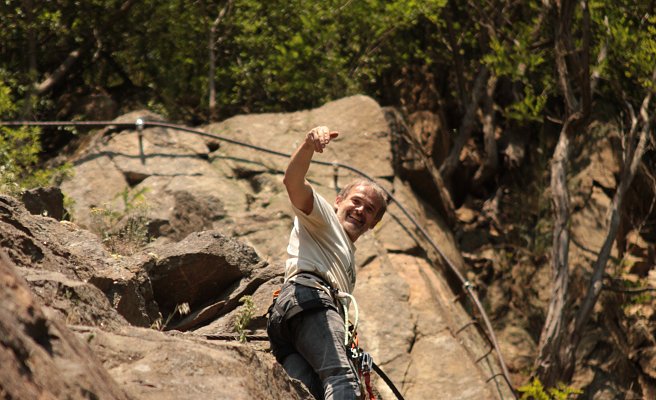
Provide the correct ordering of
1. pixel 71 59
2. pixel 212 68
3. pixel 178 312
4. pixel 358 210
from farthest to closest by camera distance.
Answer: pixel 71 59
pixel 212 68
pixel 178 312
pixel 358 210

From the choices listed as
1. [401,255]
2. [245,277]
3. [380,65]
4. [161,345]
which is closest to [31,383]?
[161,345]

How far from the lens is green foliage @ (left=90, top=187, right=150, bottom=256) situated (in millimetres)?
8172

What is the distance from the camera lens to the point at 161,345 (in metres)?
4.29

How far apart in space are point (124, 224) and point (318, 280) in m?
3.96

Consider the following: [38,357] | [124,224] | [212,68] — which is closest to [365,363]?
[38,357]

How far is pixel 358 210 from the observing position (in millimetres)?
5617

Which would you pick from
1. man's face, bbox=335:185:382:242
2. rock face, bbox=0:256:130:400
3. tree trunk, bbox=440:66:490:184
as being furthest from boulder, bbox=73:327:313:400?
tree trunk, bbox=440:66:490:184

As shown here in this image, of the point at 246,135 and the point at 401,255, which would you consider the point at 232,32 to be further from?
the point at 401,255

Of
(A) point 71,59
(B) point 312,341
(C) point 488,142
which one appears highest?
(A) point 71,59

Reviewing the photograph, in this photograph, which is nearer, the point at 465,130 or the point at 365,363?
the point at 365,363

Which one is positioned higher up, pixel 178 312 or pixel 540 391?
pixel 178 312

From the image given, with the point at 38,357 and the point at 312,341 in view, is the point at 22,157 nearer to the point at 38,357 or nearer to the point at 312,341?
the point at 312,341

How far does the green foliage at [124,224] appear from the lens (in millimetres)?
8172

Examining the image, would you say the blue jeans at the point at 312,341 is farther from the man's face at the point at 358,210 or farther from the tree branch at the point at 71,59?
the tree branch at the point at 71,59
